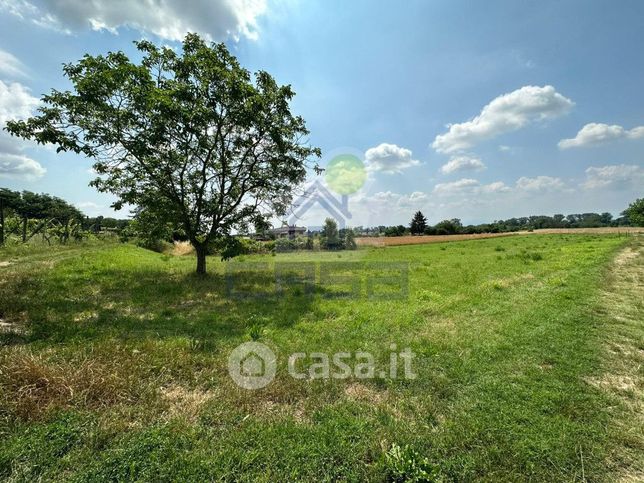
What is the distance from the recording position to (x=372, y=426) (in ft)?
10.8

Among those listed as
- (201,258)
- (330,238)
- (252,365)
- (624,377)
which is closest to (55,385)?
(252,365)

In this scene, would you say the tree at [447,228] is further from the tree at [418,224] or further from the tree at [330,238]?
the tree at [330,238]

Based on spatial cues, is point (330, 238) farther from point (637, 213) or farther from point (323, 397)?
point (637, 213)

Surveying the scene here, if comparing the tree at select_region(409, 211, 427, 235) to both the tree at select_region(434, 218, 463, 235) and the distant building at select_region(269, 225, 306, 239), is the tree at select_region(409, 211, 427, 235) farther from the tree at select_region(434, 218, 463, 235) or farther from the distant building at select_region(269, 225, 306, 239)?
the distant building at select_region(269, 225, 306, 239)

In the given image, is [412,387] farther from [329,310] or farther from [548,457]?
[329,310]

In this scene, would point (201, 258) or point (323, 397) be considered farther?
point (201, 258)

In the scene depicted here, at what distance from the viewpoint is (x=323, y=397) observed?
3904 millimetres

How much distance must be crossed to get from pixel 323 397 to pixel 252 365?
4.61 feet

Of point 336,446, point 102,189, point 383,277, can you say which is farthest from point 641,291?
point 102,189

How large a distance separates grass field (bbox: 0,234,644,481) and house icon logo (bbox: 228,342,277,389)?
0.49 feet

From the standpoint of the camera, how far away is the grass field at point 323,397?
109 inches

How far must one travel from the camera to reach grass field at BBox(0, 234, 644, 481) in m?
2.78

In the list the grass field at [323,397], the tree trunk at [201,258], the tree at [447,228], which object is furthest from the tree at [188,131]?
the tree at [447,228]

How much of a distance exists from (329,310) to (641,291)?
394 inches
